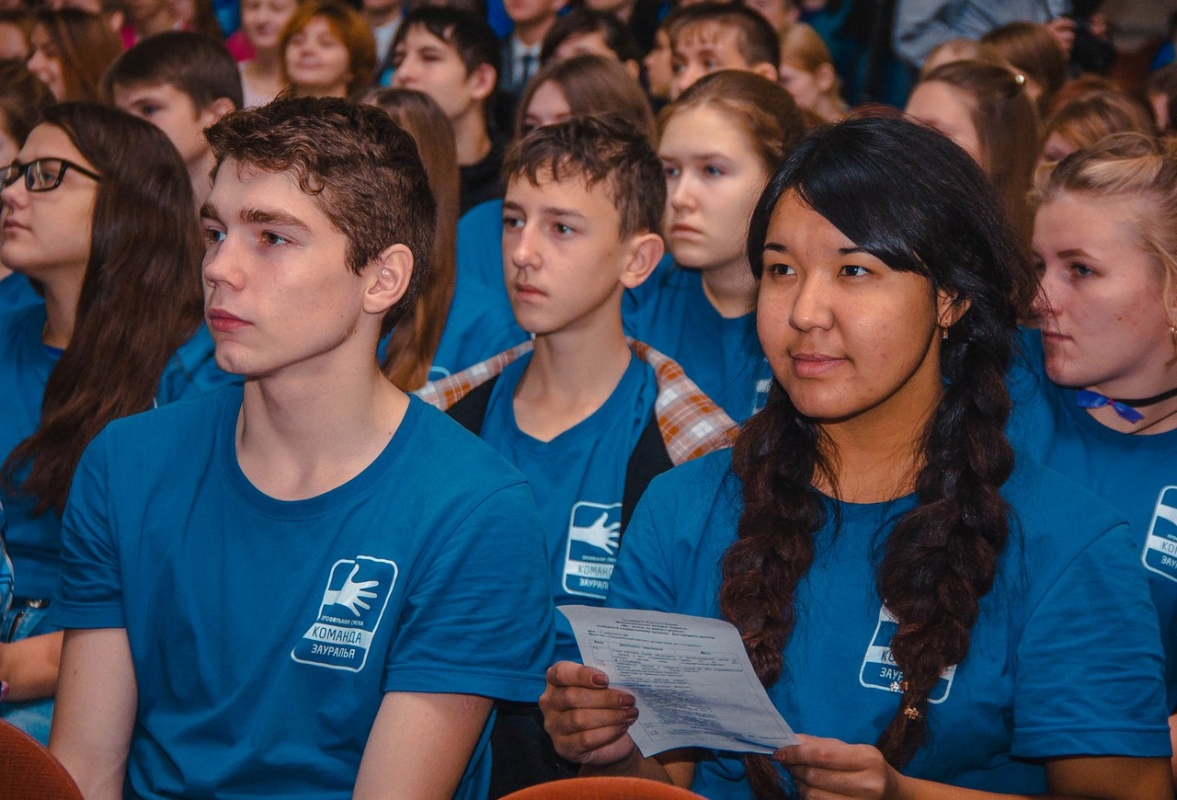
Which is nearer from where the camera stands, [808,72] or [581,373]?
[581,373]

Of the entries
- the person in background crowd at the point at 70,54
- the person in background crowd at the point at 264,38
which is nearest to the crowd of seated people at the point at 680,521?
the person in background crowd at the point at 70,54

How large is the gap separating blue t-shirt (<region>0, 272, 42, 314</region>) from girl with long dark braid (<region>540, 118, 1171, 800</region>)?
286cm

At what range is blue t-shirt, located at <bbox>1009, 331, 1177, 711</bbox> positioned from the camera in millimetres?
2207

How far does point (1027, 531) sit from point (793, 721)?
0.42 meters

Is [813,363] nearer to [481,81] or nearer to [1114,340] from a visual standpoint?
[1114,340]

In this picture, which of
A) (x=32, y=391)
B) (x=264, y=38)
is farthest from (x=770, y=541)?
(x=264, y=38)

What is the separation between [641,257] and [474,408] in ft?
2.02

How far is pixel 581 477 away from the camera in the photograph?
2600 millimetres

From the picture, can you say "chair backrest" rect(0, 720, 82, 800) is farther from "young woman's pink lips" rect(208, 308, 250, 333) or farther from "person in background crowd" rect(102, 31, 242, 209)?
"person in background crowd" rect(102, 31, 242, 209)

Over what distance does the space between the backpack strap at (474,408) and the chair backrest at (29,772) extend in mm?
1384

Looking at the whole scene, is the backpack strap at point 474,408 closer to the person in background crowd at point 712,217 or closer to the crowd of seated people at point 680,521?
the crowd of seated people at point 680,521

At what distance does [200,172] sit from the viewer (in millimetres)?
4363

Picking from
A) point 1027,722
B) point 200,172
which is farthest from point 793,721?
point 200,172

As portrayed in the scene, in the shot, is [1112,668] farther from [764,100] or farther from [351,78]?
[351,78]
